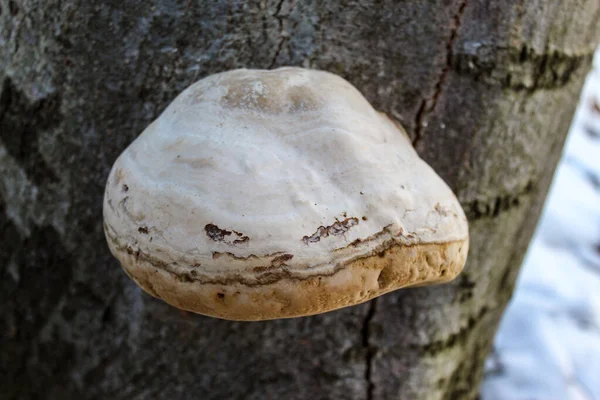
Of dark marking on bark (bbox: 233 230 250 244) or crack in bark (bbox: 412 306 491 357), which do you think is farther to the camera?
crack in bark (bbox: 412 306 491 357)

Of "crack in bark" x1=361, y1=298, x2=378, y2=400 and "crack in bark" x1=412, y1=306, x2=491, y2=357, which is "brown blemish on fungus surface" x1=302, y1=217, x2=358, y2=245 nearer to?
"crack in bark" x1=361, y1=298, x2=378, y2=400

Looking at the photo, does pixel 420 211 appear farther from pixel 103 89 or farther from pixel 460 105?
pixel 103 89

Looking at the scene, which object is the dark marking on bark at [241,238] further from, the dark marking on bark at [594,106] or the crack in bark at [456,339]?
the dark marking on bark at [594,106]

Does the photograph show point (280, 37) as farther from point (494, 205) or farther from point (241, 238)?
point (494, 205)

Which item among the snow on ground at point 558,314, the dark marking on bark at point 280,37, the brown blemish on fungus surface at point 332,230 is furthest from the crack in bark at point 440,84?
the snow on ground at point 558,314

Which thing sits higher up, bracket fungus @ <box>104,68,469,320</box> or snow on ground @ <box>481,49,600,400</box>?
bracket fungus @ <box>104,68,469,320</box>

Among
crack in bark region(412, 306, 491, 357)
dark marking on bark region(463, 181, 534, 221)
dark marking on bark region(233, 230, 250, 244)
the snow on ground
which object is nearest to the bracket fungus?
dark marking on bark region(233, 230, 250, 244)
